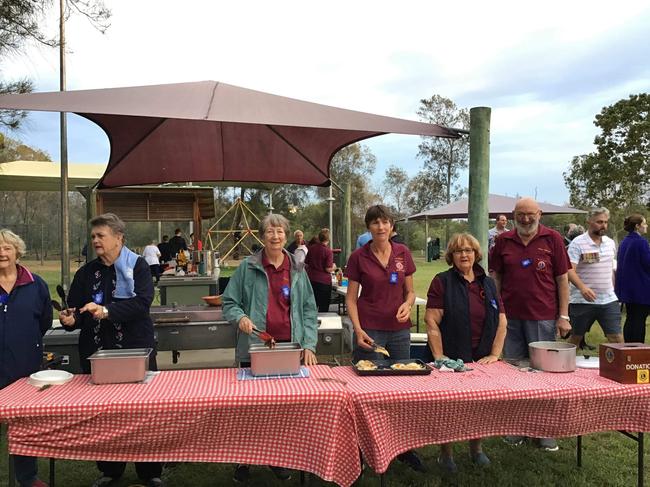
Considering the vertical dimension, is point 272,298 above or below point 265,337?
above

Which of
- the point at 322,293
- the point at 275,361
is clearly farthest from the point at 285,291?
the point at 322,293

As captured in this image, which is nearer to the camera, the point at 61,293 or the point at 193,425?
the point at 193,425

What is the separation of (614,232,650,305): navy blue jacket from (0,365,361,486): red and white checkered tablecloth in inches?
158

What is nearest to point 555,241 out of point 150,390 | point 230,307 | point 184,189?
point 230,307

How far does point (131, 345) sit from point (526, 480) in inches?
83.3

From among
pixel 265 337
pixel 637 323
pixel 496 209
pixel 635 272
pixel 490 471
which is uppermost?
pixel 496 209

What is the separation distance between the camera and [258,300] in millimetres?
2787

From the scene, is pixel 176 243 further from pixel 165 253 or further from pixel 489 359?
pixel 489 359

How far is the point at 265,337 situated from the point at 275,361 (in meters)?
0.14

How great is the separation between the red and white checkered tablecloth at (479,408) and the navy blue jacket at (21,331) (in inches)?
58.4

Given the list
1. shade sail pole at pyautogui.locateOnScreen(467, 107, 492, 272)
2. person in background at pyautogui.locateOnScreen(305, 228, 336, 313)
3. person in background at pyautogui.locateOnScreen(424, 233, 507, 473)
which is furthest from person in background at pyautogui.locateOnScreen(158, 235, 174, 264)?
person in background at pyautogui.locateOnScreen(424, 233, 507, 473)

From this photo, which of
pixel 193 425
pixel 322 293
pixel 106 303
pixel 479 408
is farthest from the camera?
pixel 322 293

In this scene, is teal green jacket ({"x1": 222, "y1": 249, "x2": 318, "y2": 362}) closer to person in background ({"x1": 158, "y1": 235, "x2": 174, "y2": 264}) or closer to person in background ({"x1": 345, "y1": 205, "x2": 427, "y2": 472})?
person in background ({"x1": 345, "y1": 205, "x2": 427, "y2": 472})

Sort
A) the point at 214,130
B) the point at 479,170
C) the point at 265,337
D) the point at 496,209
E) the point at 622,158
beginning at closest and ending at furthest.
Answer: the point at 265,337, the point at 479,170, the point at 214,130, the point at 496,209, the point at 622,158
